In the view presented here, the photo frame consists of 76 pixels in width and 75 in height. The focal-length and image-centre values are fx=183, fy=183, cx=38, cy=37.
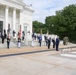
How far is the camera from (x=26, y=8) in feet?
136

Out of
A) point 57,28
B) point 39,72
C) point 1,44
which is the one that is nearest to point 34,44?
point 1,44

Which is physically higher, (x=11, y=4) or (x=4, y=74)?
(x=11, y=4)

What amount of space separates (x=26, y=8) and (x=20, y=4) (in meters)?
3.77

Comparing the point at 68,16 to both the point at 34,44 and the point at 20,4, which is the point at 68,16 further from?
the point at 34,44

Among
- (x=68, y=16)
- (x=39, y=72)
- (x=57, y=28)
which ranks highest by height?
(x=68, y=16)

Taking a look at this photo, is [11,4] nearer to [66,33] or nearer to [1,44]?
[1,44]

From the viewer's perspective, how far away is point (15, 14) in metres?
37.4

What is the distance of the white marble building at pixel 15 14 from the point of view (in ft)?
116

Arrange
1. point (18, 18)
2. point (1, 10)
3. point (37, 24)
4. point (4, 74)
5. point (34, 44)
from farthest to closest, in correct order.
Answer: point (37, 24) < point (18, 18) < point (1, 10) < point (34, 44) < point (4, 74)

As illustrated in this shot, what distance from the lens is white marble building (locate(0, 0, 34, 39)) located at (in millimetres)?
35219

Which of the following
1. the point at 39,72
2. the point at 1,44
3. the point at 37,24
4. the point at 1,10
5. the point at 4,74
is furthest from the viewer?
the point at 37,24

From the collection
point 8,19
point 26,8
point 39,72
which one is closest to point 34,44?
point 8,19

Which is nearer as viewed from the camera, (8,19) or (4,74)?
(4,74)

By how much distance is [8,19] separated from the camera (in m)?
37.0
